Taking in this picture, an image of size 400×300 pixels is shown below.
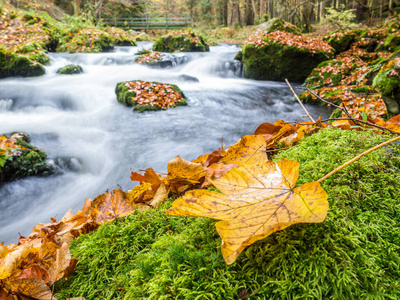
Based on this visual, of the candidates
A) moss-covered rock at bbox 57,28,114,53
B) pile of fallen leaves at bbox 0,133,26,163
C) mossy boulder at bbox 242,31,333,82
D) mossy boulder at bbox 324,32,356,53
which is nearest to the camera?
pile of fallen leaves at bbox 0,133,26,163

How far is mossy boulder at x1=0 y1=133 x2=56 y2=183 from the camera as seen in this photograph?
12.9 ft

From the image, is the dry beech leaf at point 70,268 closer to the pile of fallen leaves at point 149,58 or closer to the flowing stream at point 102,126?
the flowing stream at point 102,126

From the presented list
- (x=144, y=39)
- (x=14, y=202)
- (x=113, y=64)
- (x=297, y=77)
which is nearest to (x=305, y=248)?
(x=14, y=202)

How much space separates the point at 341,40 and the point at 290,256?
38.6ft

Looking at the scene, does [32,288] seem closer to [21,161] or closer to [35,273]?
[35,273]

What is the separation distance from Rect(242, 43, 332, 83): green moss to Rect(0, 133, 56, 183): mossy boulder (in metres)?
8.78

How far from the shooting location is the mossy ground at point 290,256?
0.59m

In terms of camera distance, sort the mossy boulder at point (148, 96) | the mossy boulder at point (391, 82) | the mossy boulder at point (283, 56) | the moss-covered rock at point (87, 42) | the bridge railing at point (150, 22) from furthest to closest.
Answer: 1. the bridge railing at point (150, 22)
2. the moss-covered rock at point (87, 42)
3. the mossy boulder at point (283, 56)
4. the mossy boulder at point (148, 96)
5. the mossy boulder at point (391, 82)

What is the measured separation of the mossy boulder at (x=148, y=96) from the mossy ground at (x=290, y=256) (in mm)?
6139

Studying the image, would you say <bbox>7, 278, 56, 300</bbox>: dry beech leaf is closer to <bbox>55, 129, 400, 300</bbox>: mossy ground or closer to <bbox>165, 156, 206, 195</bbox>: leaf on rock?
<bbox>55, 129, 400, 300</bbox>: mossy ground

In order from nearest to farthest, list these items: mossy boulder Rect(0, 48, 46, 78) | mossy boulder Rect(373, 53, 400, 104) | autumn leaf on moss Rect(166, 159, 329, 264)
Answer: autumn leaf on moss Rect(166, 159, 329, 264), mossy boulder Rect(373, 53, 400, 104), mossy boulder Rect(0, 48, 46, 78)

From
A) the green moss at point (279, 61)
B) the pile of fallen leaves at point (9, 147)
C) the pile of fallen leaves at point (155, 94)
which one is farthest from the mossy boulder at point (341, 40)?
the pile of fallen leaves at point (9, 147)

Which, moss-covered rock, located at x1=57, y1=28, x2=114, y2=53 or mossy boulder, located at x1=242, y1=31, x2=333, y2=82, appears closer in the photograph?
mossy boulder, located at x1=242, y1=31, x2=333, y2=82

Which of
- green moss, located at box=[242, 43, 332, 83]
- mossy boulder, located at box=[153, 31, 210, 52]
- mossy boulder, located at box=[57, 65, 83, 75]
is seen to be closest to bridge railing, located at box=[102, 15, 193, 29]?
mossy boulder, located at box=[153, 31, 210, 52]
